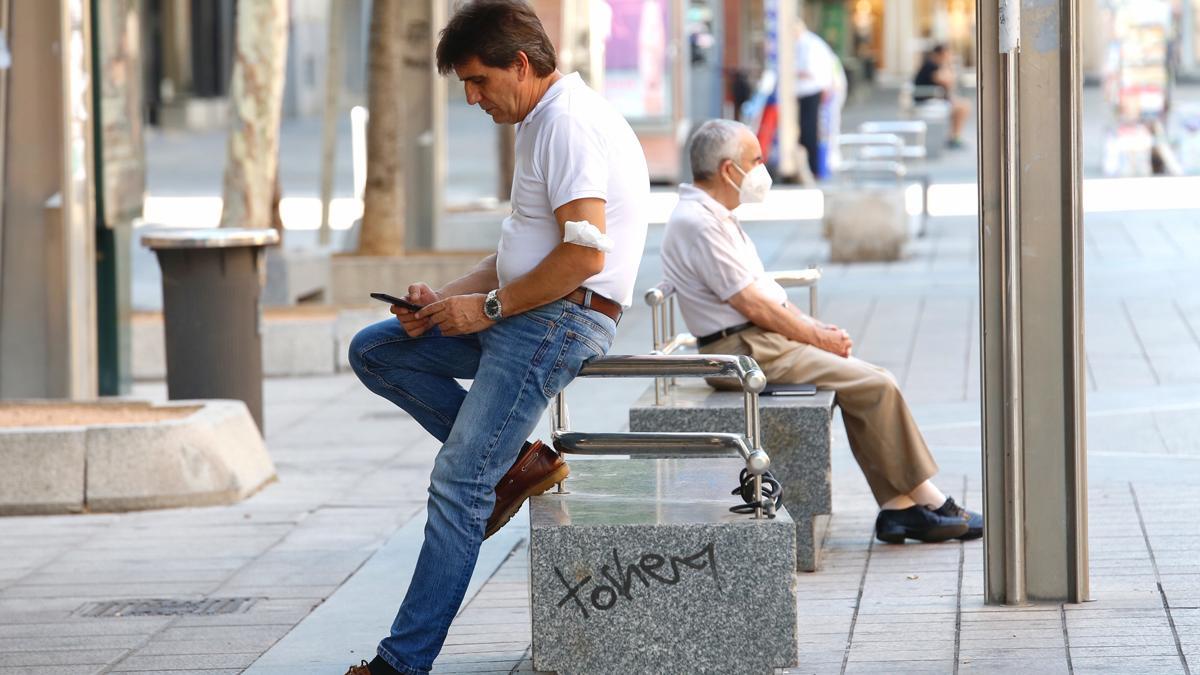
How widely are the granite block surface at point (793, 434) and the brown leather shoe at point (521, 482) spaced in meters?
1.25

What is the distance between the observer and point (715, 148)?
612 cm

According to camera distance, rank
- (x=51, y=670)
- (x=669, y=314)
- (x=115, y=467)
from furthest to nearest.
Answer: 1. (x=115, y=467)
2. (x=669, y=314)
3. (x=51, y=670)

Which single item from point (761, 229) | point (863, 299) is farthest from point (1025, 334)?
point (761, 229)

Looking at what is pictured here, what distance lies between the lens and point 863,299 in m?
13.4

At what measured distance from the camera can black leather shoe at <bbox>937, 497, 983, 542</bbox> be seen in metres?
6.27

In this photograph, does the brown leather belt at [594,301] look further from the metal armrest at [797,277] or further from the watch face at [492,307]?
the metal armrest at [797,277]

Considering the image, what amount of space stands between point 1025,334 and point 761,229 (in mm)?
12887

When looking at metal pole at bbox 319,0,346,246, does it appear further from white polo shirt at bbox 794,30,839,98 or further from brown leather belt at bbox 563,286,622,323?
white polo shirt at bbox 794,30,839,98

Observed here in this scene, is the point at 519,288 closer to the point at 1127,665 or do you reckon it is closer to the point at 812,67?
the point at 1127,665

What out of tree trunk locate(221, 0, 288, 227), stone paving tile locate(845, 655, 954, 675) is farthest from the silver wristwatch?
tree trunk locate(221, 0, 288, 227)

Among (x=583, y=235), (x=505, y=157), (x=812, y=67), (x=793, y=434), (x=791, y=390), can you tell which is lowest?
(x=793, y=434)

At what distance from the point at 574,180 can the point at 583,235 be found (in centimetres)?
13

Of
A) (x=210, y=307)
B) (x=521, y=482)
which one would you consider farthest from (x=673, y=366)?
(x=210, y=307)

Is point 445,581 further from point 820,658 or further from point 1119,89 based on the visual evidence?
point 1119,89
